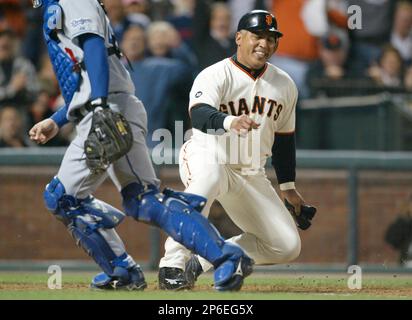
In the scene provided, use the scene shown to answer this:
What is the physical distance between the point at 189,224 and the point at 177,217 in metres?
0.08

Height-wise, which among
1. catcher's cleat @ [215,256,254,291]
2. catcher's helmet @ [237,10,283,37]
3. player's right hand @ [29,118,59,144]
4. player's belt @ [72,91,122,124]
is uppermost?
catcher's helmet @ [237,10,283,37]

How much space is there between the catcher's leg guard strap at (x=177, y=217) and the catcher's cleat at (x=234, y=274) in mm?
50

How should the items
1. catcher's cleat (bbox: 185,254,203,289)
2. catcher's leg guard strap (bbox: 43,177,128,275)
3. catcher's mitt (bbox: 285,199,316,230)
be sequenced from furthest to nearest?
catcher's mitt (bbox: 285,199,316,230)
catcher's cleat (bbox: 185,254,203,289)
catcher's leg guard strap (bbox: 43,177,128,275)

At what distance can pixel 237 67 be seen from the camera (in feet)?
20.2

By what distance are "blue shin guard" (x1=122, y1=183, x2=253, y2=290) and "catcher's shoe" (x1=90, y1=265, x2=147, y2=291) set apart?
47cm

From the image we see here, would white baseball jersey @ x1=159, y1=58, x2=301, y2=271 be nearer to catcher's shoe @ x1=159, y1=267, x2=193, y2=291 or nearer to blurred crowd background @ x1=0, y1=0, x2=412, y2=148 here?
catcher's shoe @ x1=159, y1=267, x2=193, y2=291

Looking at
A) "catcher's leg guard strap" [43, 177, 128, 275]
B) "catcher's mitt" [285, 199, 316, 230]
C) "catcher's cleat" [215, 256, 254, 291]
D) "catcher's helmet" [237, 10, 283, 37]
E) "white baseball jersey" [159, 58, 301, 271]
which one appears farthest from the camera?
"catcher's mitt" [285, 199, 316, 230]

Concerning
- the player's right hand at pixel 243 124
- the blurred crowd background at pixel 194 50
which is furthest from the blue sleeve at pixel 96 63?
the blurred crowd background at pixel 194 50

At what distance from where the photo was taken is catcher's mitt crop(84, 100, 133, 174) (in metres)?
5.23

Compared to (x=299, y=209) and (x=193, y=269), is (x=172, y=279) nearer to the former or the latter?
(x=193, y=269)

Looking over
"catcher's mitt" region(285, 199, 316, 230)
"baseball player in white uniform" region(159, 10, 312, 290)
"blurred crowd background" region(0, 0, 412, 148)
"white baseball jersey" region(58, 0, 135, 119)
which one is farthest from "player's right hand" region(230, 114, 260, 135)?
"blurred crowd background" region(0, 0, 412, 148)

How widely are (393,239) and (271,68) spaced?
13.4 feet

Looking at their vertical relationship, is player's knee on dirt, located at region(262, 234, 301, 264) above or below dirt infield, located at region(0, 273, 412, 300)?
above

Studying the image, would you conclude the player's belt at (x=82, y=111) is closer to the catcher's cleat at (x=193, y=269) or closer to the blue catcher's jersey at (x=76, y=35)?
the blue catcher's jersey at (x=76, y=35)
